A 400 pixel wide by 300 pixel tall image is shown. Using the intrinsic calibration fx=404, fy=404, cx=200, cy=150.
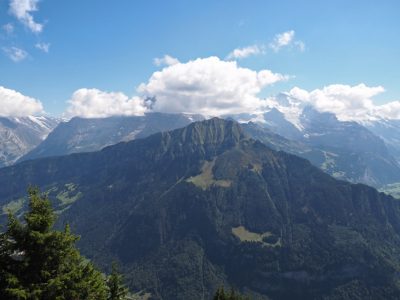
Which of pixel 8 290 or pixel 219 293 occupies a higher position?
pixel 8 290

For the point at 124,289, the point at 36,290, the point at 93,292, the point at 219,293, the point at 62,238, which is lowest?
the point at 219,293

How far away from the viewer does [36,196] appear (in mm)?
45719

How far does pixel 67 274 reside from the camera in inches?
1764

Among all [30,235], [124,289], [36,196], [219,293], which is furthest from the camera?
[219,293]

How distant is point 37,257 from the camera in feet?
145

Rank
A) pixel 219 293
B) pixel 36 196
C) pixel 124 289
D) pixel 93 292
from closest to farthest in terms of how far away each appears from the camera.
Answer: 1. pixel 36 196
2. pixel 93 292
3. pixel 124 289
4. pixel 219 293

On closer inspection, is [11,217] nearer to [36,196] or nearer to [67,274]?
[36,196]

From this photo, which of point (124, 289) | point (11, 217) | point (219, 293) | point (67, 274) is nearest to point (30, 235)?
point (11, 217)

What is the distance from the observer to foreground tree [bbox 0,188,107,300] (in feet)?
138

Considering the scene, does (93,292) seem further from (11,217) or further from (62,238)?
(11,217)

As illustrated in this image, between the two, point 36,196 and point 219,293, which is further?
point 219,293

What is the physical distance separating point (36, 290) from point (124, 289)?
3030 centimetres

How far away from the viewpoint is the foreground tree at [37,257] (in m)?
42.1

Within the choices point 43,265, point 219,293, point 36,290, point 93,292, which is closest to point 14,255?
point 43,265
